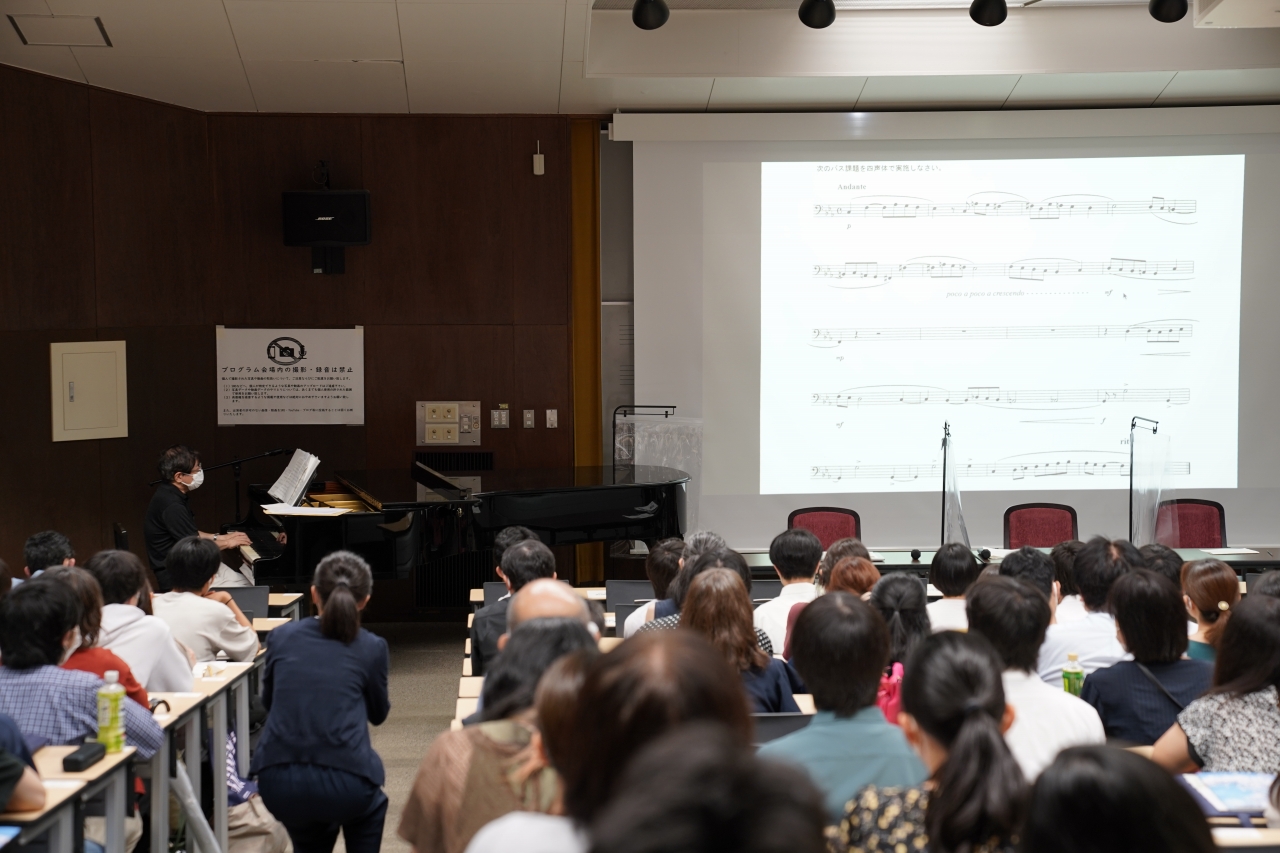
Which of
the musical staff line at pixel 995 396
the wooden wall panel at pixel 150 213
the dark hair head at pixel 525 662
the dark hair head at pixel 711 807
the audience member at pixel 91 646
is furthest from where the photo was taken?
the musical staff line at pixel 995 396

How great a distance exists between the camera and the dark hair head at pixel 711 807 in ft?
2.94

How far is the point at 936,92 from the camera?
752 centimetres

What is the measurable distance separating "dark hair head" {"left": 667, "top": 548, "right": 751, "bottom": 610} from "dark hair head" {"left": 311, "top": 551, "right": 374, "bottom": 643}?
3.38 feet

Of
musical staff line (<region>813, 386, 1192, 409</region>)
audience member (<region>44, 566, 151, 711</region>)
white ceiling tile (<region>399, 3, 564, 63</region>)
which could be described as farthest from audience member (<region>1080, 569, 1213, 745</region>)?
musical staff line (<region>813, 386, 1192, 409</region>)

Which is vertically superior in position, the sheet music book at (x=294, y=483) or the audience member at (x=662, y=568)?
the sheet music book at (x=294, y=483)

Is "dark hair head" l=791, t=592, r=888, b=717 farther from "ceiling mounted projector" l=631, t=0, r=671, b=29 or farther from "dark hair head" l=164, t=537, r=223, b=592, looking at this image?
"ceiling mounted projector" l=631, t=0, r=671, b=29

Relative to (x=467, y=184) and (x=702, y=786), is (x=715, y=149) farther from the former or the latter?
(x=702, y=786)

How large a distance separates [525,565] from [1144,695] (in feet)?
6.61

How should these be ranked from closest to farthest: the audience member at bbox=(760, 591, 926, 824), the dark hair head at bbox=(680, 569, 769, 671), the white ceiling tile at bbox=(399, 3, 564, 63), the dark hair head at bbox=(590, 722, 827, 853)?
the dark hair head at bbox=(590, 722, 827, 853) → the audience member at bbox=(760, 591, 926, 824) → the dark hair head at bbox=(680, 569, 769, 671) → the white ceiling tile at bbox=(399, 3, 564, 63)

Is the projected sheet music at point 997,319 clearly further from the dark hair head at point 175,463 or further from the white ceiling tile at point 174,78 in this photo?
the dark hair head at point 175,463

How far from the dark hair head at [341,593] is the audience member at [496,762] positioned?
1.33 metres

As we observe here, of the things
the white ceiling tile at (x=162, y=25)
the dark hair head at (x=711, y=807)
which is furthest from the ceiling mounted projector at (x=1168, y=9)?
the dark hair head at (x=711, y=807)

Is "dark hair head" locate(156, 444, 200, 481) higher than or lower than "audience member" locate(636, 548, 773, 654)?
higher

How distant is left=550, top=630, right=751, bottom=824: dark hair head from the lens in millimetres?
1272
